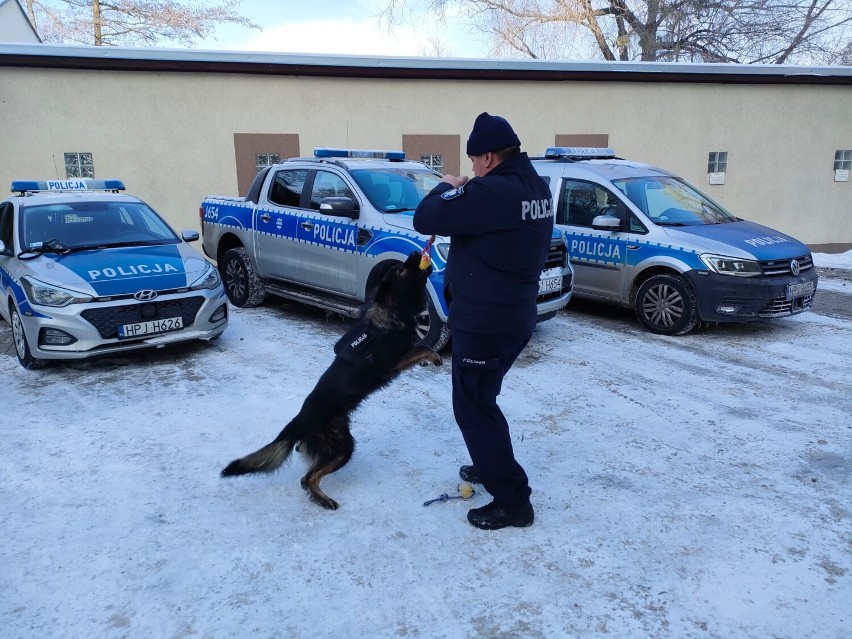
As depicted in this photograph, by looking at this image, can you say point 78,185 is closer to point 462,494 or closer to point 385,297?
point 385,297

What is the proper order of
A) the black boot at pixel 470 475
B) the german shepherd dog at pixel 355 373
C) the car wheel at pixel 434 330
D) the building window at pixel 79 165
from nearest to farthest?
1. the german shepherd dog at pixel 355 373
2. the black boot at pixel 470 475
3. the car wheel at pixel 434 330
4. the building window at pixel 79 165

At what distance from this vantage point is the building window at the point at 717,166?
1341 centimetres

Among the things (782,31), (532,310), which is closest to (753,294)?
(532,310)

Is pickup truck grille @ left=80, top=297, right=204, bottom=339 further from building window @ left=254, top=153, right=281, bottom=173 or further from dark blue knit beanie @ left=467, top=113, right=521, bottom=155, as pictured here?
building window @ left=254, top=153, right=281, bottom=173

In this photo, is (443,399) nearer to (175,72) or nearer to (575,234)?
(575,234)

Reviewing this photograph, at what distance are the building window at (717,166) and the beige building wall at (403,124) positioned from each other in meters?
0.11

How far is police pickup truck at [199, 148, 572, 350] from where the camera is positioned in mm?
6492

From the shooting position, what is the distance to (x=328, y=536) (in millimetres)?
3348

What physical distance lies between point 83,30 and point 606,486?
26.9 metres

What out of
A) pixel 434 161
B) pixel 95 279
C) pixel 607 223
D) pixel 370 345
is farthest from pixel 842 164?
pixel 95 279

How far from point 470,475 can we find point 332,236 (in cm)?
398

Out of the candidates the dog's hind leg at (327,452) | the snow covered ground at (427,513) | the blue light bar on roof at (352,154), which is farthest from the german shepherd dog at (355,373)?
the blue light bar on roof at (352,154)

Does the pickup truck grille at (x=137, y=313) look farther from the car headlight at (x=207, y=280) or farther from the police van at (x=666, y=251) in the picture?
the police van at (x=666, y=251)

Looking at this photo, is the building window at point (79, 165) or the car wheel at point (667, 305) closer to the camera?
the car wheel at point (667, 305)
